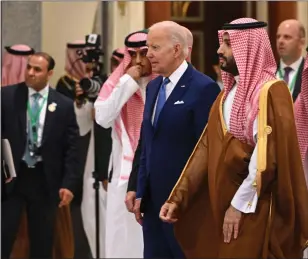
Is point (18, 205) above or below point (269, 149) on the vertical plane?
below

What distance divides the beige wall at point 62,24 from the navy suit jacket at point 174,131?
6.33 ft

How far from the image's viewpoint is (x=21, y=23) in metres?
6.15

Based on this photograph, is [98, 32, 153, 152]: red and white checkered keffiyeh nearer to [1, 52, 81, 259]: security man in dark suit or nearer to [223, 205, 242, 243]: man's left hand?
[1, 52, 81, 259]: security man in dark suit

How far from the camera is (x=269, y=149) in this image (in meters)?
3.58

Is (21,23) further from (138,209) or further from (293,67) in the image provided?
(138,209)

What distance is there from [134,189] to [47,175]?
1.13 metres

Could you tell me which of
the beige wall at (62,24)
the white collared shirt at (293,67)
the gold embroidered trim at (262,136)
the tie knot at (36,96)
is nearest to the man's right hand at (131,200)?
the gold embroidered trim at (262,136)

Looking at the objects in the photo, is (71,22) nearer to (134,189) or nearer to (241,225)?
(134,189)

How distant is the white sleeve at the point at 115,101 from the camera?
4719 mm

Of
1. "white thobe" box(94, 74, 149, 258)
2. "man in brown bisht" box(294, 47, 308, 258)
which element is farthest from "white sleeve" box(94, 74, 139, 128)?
"man in brown bisht" box(294, 47, 308, 258)

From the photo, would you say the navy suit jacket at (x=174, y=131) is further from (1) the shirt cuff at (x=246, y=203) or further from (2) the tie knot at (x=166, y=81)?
(1) the shirt cuff at (x=246, y=203)

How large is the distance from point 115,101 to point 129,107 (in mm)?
96

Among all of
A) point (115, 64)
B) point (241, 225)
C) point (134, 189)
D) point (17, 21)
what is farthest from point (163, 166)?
point (17, 21)

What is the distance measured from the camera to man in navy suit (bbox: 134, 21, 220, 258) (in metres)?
4.08
